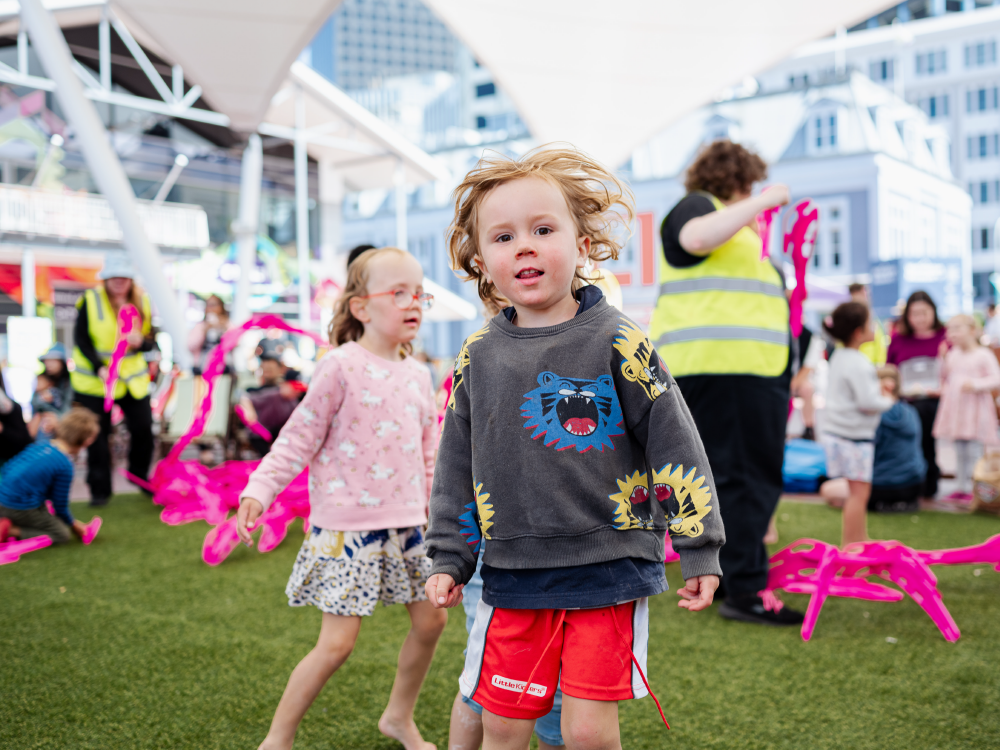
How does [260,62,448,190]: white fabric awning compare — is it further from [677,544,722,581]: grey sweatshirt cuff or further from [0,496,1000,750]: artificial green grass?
[677,544,722,581]: grey sweatshirt cuff

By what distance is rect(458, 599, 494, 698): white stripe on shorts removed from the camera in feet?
4.91

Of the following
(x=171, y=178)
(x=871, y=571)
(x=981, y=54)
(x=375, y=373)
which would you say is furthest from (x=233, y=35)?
(x=981, y=54)

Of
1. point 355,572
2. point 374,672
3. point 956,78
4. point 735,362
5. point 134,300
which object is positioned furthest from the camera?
point 956,78

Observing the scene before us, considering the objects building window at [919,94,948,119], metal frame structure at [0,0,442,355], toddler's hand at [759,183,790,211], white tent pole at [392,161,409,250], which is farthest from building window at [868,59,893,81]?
toddler's hand at [759,183,790,211]

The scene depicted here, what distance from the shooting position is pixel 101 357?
19.2ft

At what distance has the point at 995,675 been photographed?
8.50ft

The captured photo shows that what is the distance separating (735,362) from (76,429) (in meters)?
4.13

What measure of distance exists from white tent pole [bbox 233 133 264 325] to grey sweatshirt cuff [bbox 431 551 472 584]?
389 inches

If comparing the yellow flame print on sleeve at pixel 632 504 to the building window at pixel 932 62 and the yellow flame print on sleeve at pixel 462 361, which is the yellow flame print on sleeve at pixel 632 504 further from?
the building window at pixel 932 62

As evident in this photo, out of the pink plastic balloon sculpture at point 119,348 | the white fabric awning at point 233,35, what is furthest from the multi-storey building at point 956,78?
the pink plastic balloon sculpture at point 119,348

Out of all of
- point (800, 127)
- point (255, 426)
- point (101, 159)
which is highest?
point (800, 127)

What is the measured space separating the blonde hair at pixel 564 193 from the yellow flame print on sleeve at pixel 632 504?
412mm

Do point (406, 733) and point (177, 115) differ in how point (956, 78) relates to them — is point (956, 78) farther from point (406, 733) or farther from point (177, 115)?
point (406, 733)

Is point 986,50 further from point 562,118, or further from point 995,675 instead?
point 995,675
